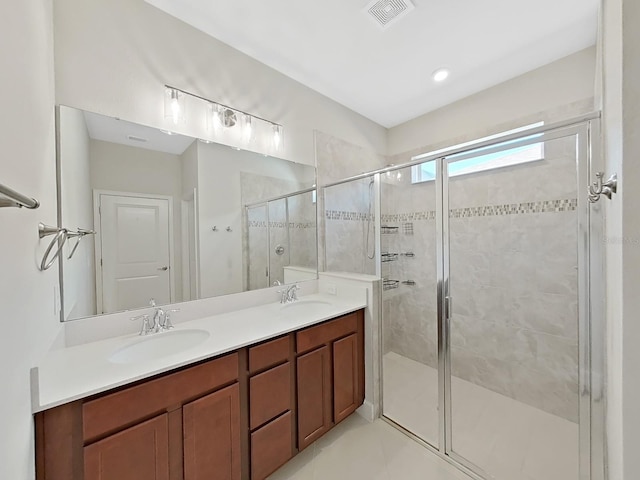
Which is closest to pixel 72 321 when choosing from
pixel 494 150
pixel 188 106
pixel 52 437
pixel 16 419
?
pixel 52 437

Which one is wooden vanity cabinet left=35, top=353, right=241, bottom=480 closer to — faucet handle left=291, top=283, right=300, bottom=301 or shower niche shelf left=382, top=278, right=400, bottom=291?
faucet handle left=291, top=283, right=300, bottom=301

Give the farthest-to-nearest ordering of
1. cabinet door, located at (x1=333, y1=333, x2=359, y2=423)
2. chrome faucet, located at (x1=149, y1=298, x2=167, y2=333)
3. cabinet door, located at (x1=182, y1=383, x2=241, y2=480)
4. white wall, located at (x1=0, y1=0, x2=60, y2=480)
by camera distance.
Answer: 1. cabinet door, located at (x1=333, y1=333, x2=359, y2=423)
2. chrome faucet, located at (x1=149, y1=298, x2=167, y2=333)
3. cabinet door, located at (x1=182, y1=383, x2=241, y2=480)
4. white wall, located at (x1=0, y1=0, x2=60, y2=480)

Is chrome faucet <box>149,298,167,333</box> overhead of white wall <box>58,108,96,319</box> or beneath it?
beneath

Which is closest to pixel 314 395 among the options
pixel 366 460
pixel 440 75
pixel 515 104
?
pixel 366 460

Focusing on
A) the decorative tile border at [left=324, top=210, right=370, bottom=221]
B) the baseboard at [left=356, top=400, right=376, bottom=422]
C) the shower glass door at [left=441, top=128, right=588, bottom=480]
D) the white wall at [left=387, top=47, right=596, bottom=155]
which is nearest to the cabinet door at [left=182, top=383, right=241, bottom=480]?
the baseboard at [left=356, top=400, right=376, bottom=422]

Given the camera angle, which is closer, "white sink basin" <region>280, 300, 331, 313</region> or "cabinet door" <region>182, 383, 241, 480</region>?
"cabinet door" <region>182, 383, 241, 480</region>

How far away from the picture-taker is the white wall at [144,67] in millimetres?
1332

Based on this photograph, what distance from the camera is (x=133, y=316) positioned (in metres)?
1.46

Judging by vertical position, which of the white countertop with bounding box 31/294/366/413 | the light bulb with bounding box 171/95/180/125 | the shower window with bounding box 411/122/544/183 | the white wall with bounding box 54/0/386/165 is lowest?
the white countertop with bounding box 31/294/366/413

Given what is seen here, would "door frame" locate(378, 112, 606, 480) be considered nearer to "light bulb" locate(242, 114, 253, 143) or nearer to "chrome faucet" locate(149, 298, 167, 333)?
"light bulb" locate(242, 114, 253, 143)

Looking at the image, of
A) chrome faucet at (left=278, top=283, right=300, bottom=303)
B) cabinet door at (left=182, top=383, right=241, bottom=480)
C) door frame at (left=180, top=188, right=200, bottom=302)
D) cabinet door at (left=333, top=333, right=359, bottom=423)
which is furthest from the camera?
chrome faucet at (left=278, top=283, right=300, bottom=303)

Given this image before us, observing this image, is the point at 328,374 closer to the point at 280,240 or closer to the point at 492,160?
the point at 280,240

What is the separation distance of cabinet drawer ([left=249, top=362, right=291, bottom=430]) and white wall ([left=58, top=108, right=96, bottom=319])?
95cm

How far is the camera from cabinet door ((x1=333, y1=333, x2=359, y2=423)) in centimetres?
180
